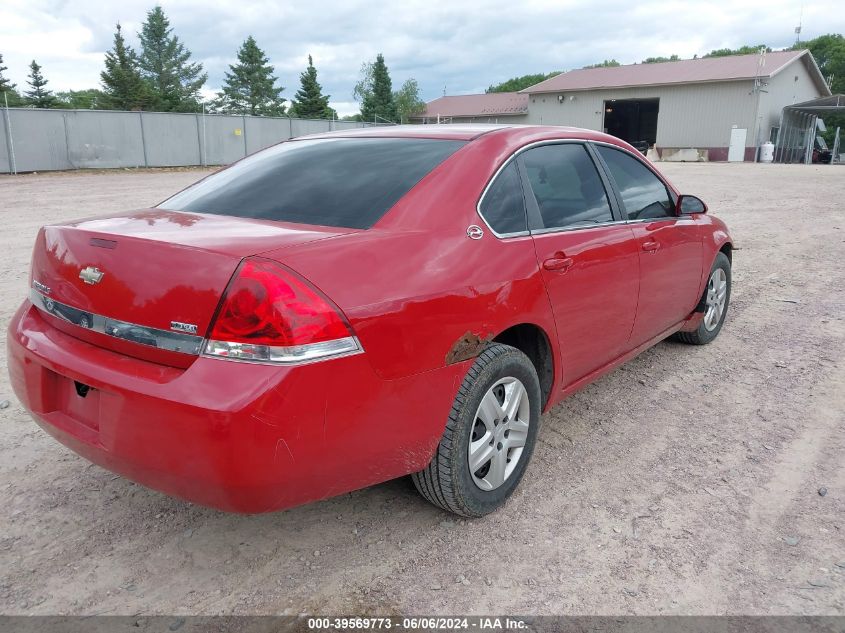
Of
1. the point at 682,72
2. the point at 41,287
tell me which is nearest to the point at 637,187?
the point at 41,287

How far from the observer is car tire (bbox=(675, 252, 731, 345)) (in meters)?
4.99

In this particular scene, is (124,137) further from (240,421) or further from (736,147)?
(736,147)

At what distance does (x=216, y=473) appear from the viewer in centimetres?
207

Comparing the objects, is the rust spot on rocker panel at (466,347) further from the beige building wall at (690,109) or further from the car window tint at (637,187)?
the beige building wall at (690,109)

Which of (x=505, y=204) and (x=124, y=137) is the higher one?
(x=124, y=137)

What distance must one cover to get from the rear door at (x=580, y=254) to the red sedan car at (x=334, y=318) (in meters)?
0.01

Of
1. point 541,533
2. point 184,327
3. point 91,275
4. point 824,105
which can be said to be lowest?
point 541,533

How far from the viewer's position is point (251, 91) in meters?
70.2

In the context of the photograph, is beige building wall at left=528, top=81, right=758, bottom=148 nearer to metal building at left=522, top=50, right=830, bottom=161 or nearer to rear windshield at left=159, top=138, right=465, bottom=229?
metal building at left=522, top=50, right=830, bottom=161

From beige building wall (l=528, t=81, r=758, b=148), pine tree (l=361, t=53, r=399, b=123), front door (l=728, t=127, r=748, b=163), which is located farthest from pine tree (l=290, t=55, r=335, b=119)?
front door (l=728, t=127, r=748, b=163)

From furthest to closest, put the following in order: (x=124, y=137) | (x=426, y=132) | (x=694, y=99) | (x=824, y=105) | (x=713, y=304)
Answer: (x=694, y=99) → (x=824, y=105) → (x=124, y=137) → (x=713, y=304) → (x=426, y=132)

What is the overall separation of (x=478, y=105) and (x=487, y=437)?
60362 millimetres

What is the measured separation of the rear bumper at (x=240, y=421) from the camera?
6.70 ft

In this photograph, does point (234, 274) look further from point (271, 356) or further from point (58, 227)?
point (58, 227)
